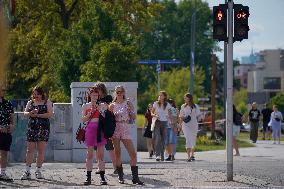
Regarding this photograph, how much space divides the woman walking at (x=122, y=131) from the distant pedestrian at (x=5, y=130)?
6.42 ft

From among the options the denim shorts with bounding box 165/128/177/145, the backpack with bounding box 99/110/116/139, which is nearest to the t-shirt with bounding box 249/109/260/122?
the denim shorts with bounding box 165/128/177/145

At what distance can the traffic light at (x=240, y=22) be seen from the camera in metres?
15.1

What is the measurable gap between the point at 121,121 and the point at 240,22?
9.18 feet

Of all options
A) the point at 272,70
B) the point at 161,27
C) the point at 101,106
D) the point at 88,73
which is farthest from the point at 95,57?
the point at 272,70

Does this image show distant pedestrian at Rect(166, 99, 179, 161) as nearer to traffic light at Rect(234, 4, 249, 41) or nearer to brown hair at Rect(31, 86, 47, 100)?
brown hair at Rect(31, 86, 47, 100)

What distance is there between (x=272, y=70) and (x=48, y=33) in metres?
93.1

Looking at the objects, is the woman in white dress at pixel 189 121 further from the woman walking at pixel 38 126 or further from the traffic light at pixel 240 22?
the traffic light at pixel 240 22

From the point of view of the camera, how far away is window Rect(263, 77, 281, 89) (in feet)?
409

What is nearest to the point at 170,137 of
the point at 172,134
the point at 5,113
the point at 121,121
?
the point at 172,134

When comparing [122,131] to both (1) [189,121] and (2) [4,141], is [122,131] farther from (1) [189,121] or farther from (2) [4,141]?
(1) [189,121]

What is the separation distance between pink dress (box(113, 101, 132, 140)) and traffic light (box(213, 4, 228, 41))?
212 centimetres

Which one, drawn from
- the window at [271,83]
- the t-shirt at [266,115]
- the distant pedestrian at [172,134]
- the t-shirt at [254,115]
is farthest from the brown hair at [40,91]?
the window at [271,83]

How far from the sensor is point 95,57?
102 feet

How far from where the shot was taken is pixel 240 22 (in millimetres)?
15117
